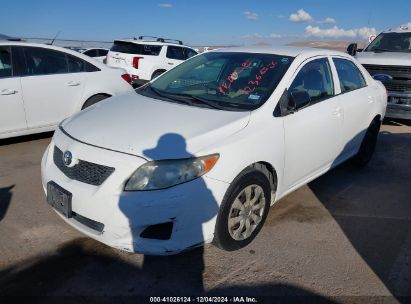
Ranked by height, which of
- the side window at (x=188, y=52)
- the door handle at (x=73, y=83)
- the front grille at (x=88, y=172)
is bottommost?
the side window at (x=188, y=52)

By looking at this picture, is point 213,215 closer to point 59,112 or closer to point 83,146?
point 83,146

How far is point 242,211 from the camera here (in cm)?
303

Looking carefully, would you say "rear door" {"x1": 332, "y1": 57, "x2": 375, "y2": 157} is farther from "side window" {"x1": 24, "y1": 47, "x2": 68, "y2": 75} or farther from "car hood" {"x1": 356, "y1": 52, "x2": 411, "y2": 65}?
"side window" {"x1": 24, "y1": 47, "x2": 68, "y2": 75}

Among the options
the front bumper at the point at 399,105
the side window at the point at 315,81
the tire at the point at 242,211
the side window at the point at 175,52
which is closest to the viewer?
the tire at the point at 242,211

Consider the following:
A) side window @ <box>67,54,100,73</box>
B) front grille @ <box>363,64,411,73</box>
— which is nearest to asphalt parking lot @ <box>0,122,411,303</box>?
side window @ <box>67,54,100,73</box>

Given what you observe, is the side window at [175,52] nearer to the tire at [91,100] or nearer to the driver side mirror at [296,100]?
the tire at [91,100]

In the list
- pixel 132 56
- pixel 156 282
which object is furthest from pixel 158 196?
pixel 132 56

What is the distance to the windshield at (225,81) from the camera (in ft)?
11.1

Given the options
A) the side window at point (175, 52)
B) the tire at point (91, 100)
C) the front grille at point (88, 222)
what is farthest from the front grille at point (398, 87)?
the side window at point (175, 52)

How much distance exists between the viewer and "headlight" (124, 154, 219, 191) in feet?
8.34

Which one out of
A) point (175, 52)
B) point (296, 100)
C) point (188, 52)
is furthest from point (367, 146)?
point (188, 52)

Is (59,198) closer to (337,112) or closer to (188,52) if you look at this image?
(337,112)

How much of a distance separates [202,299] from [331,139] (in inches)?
89.3

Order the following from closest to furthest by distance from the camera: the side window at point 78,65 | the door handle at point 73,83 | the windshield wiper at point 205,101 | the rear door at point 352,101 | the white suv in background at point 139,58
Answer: the windshield wiper at point 205,101 < the rear door at point 352,101 < the door handle at point 73,83 < the side window at point 78,65 < the white suv in background at point 139,58
